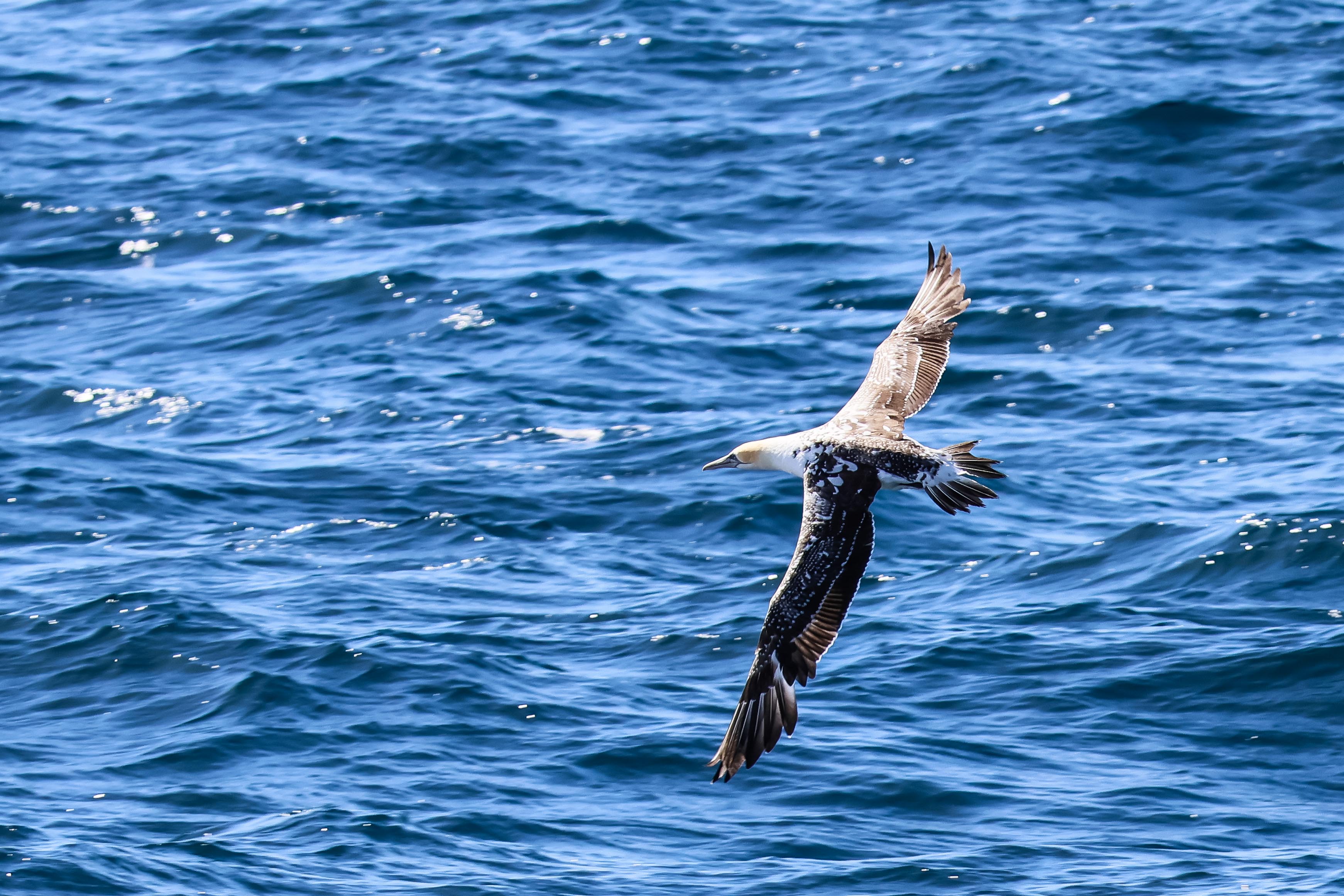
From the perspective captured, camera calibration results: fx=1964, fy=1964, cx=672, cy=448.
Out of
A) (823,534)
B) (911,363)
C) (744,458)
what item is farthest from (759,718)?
(911,363)

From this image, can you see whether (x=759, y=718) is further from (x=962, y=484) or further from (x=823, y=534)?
(x=962, y=484)

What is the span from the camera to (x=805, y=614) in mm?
9039

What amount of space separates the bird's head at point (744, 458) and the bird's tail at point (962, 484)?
1200 millimetres

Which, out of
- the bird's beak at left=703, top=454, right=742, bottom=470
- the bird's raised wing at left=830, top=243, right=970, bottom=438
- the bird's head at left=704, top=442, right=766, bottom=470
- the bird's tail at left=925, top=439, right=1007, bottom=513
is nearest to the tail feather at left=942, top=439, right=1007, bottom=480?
the bird's tail at left=925, top=439, right=1007, bottom=513

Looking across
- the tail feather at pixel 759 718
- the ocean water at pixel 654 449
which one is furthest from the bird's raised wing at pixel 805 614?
the ocean water at pixel 654 449

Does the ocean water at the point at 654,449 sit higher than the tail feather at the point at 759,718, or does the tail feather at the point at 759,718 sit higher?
the tail feather at the point at 759,718

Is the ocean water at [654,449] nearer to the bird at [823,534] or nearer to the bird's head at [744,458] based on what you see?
the bird at [823,534]

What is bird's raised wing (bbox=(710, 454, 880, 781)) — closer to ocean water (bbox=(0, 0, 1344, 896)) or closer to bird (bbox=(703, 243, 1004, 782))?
bird (bbox=(703, 243, 1004, 782))

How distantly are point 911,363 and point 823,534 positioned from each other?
89.1 inches

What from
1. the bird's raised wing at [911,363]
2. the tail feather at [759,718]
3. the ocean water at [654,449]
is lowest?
the ocean water at [654,449]

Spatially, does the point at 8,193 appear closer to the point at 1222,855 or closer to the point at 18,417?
the point at 18,417

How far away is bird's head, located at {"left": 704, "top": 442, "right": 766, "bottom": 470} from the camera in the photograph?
10.3 meters

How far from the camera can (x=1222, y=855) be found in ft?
33.5

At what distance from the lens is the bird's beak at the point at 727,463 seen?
10484 millimetres
